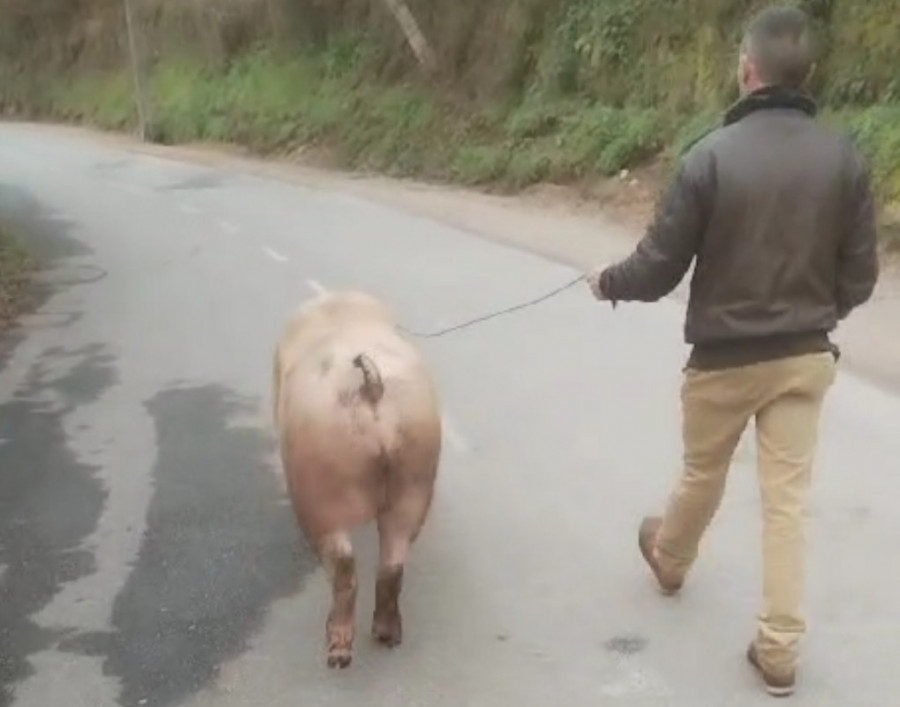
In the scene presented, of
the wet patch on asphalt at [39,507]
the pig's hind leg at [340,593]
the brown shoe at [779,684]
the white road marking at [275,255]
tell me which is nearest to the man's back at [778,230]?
the brown shoe at [779,684]

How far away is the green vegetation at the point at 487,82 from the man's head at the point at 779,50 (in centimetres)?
995

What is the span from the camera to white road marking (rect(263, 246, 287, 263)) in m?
15.7

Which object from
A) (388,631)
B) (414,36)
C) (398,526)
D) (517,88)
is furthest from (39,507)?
(414,36)

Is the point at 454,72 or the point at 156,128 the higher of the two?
the point at 454,72

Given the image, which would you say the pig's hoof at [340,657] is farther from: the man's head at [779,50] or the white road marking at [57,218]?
the white road marking at [57,218]

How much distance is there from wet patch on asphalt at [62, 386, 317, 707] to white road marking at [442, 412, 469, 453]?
1005mm

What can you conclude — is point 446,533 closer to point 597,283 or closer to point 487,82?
point 597,283

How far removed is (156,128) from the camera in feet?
123

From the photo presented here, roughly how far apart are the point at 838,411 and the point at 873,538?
239cm

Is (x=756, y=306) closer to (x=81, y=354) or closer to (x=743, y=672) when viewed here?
(x=743, y=672)

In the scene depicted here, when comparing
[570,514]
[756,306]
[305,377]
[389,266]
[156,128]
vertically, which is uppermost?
[756,306]

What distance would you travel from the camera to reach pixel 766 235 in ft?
15.0

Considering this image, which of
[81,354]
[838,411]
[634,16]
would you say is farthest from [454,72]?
[838,411]

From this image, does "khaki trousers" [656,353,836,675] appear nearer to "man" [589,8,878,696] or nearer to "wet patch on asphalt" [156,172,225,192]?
"man" [589,8,878,696]
